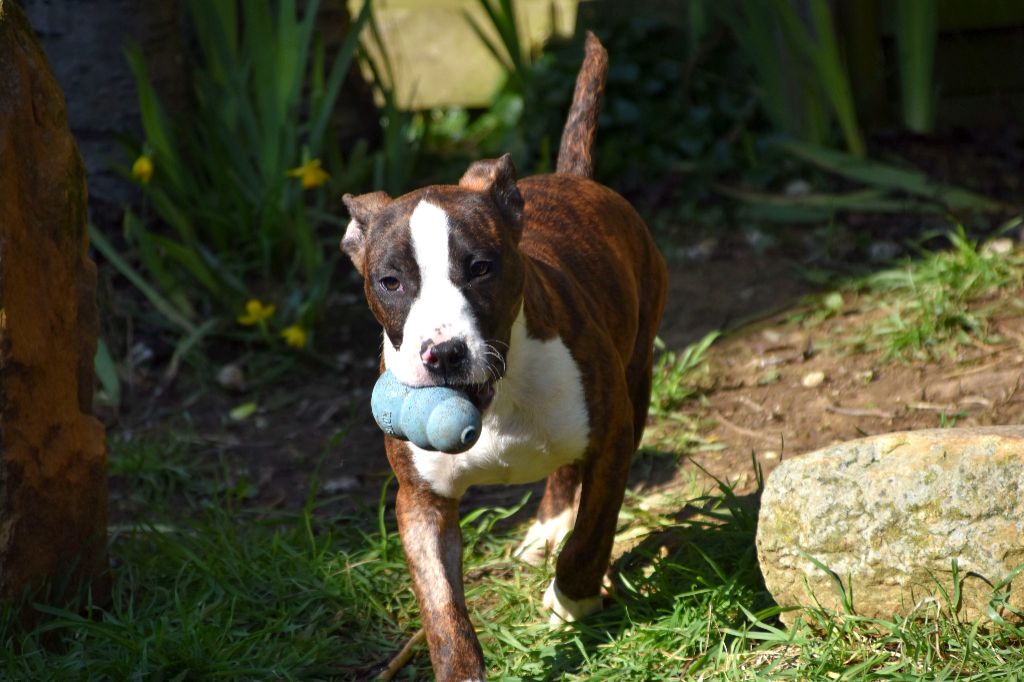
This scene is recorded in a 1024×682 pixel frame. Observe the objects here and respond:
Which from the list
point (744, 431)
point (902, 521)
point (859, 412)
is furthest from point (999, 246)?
point (902, 521)

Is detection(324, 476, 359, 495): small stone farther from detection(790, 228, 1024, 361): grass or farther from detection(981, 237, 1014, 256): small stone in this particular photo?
detection(981, 237, 1014, 256): small stone

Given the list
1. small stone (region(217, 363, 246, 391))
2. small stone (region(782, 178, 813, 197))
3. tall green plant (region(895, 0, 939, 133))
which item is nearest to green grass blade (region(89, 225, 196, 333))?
small stone (region(217, 363, 246, 391))

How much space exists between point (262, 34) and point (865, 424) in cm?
292

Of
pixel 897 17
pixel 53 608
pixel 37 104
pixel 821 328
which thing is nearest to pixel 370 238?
pixel 37 104

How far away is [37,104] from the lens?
3641 mm

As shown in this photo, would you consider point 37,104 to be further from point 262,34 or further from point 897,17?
point 897,17

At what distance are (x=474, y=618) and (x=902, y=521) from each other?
1278 millimetres

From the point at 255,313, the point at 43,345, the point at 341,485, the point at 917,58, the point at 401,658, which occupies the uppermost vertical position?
the point at 43,345

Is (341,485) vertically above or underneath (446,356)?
underneath

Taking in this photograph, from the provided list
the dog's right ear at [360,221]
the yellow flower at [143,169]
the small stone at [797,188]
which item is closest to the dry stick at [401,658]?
the dog's right ear at [360,221]

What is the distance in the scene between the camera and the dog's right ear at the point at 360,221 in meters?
3.29

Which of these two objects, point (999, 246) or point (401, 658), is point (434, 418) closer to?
Result: point (401, 658)

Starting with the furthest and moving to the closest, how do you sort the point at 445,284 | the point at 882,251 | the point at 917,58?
the point at 917,58 < the point at 882,251 < the point at 445,284

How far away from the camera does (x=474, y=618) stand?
3729 mm
